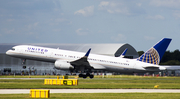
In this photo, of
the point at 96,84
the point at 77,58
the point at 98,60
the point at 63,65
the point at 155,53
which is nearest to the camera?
the point at 96,84

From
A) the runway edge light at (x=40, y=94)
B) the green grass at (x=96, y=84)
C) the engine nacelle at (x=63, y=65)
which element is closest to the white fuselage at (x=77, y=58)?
the engine nacelle at (x=63, y=65)

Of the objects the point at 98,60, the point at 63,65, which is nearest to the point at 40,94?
the point at 63,65

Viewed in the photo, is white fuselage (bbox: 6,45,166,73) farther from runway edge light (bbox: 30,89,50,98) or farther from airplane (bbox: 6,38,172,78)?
runway edge light (bbox: 30,89,50,98)

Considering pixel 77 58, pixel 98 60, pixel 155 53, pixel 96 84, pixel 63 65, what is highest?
pixel 155 53

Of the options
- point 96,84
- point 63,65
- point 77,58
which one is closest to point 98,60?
point 77,58

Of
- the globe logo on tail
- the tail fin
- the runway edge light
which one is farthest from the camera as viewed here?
the globe logo on tail

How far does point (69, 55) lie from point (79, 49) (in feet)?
148

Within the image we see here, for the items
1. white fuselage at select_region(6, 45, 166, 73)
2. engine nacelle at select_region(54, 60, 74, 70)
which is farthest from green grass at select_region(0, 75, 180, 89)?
white fuselage at select_region(6, 45, 166, 73)

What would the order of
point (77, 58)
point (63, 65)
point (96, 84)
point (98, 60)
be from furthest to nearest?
1. point (98, 60)
2. point (77, 58)
3. point (63, 65)
4. point (96, 84)

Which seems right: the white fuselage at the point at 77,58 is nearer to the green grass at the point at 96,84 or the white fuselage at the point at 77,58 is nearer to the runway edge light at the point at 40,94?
the green grass at the point at 96,84

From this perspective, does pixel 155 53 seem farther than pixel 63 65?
Yes

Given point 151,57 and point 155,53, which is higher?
point 155,53

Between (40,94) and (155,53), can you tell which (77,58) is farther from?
(40,94)

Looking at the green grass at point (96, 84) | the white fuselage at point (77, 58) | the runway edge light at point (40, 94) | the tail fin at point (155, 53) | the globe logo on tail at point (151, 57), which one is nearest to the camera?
the runway edge light at point (40, 94)
